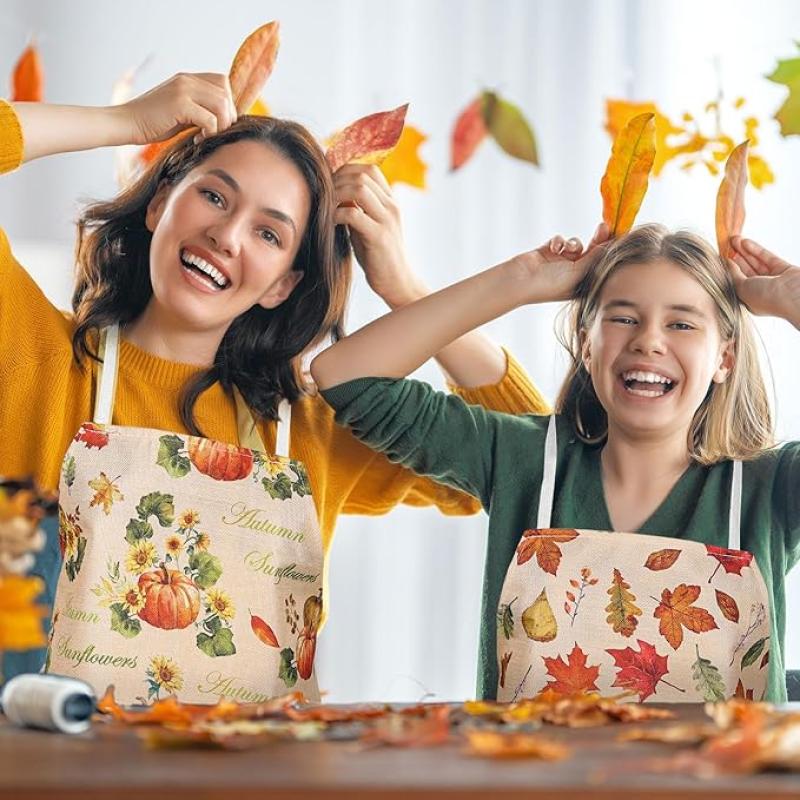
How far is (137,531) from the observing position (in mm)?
1327

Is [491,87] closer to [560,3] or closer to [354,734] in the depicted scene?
[560,3]

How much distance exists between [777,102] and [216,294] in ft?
4.80

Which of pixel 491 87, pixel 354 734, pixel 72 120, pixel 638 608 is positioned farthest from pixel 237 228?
pixel 491 87

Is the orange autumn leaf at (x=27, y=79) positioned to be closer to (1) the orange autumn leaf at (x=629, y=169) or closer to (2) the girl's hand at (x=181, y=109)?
(2) the girl's hand at (x=181, y=109)

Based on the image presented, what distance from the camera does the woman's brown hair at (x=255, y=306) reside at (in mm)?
1567

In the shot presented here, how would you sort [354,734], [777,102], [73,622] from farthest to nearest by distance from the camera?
[777,102], [73,622], [354,734]

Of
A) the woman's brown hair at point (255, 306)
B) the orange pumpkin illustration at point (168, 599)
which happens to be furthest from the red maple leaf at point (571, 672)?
the woman's brown hair at point (255, 306)

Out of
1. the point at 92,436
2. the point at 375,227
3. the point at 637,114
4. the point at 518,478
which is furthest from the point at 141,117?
the point at 637,114

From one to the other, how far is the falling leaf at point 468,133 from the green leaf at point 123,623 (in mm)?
1319

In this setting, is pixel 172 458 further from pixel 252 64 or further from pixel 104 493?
pixel 252 64

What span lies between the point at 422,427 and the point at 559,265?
0.90ft

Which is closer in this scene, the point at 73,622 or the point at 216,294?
the point at 73,622

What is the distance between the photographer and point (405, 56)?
2.54m

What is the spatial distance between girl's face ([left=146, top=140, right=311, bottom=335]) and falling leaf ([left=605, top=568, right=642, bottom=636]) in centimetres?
57
